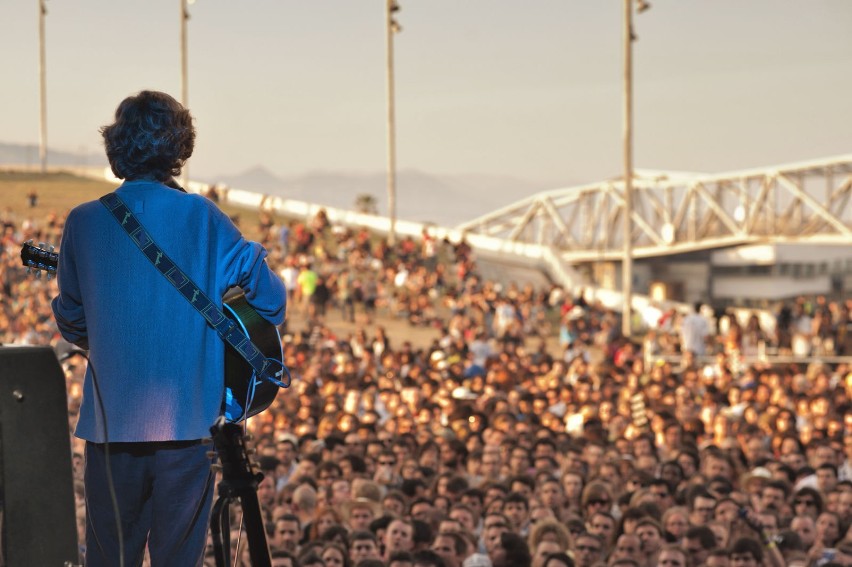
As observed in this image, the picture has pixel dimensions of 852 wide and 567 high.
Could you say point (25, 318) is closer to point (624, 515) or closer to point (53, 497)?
point (624, 515)

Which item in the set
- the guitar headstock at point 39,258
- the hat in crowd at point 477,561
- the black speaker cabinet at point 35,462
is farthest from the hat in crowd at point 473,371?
the black speaker cabinet at point 35,462

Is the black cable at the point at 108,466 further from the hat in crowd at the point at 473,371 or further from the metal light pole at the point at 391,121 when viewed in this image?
the metal light pole at the point at 391,121

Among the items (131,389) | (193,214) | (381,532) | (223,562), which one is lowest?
(381,532)

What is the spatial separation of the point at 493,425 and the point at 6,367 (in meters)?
9.92

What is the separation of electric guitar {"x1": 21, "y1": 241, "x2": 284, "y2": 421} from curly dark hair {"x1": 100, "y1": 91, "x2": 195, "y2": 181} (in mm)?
348

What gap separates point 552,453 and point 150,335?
7801 millimetres

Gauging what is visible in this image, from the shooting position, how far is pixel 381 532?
817 centimetres

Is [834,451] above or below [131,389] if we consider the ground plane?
below

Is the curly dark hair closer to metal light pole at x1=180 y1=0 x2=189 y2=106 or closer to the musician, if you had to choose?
the musician

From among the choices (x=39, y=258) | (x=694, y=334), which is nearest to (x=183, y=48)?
(x=694, y=334)

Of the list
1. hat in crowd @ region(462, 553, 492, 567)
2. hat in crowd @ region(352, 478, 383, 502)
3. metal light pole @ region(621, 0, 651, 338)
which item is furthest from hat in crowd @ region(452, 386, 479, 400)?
metal light pole @ region(621, 0, 651, 338)

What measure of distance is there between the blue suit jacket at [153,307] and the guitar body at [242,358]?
0.02 metres

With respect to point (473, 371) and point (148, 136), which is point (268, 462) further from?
point (473, 371)

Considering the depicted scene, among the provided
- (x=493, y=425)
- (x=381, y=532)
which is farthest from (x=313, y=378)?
(x=381, y=532)
